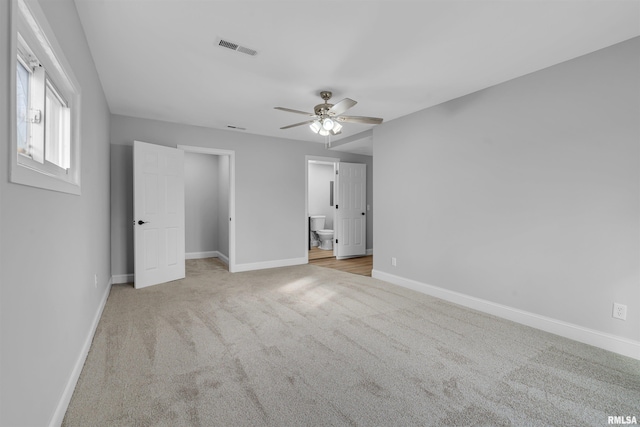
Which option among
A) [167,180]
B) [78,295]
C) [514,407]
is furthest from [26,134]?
[167,180]

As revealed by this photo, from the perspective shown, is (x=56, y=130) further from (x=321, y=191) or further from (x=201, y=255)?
Result: (x=321, y=191)

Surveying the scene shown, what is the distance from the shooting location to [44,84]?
60.8 inches

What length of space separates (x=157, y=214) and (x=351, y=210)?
148 inches

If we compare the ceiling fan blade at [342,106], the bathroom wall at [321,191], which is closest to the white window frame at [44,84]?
the ceiling fan blade at [342,106]

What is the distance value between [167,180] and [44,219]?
325 cm

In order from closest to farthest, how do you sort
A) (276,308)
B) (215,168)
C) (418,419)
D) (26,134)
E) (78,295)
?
(26,134)
(418,419)
(78,295)
(276,308)
(215,168)

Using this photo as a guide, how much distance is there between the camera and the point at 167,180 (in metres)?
4.44

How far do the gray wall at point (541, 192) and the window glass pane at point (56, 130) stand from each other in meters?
3.69

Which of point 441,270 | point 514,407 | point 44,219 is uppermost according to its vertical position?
point 44,219

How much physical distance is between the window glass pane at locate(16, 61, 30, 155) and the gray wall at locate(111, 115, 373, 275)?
330 centimetres

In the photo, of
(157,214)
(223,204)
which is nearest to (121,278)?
(157,214)

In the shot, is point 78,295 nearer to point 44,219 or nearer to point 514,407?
point 44,219

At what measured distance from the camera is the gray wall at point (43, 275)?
100 centimetres

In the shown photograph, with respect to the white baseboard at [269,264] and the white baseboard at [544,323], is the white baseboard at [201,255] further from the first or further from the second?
the white baseboard at [544,323]
